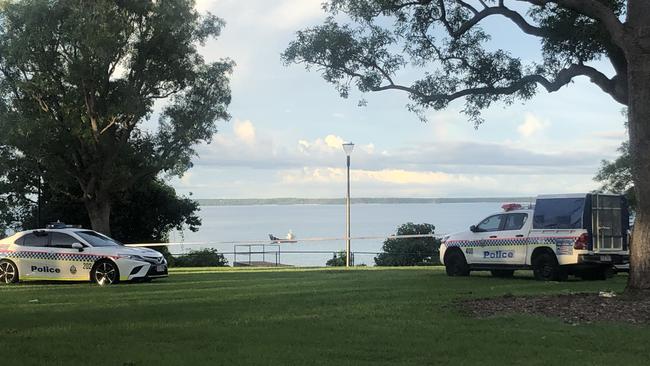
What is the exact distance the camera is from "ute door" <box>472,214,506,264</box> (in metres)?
18.5

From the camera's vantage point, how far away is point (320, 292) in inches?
526

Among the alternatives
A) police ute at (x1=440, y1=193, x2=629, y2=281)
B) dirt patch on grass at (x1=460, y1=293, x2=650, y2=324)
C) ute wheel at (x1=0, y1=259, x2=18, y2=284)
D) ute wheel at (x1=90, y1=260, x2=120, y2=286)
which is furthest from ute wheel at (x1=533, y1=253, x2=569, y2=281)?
ute wheel at (x1=0, y1=259, x2=18, y2=284)

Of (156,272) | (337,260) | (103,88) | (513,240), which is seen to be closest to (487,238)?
(513,240)

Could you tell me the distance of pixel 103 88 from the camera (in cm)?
3006

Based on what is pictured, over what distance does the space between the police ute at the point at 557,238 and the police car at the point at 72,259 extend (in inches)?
351

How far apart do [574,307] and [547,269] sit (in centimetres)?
717

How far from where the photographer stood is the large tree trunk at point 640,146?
1079cm

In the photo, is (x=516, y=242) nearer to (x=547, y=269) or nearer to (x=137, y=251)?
(x=547, y=269)

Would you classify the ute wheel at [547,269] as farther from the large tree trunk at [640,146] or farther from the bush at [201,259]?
the bush at [201,259]

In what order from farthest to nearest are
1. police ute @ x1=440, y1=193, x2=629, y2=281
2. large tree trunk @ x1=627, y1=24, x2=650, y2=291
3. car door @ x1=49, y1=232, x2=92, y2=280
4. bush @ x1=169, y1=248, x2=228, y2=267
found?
bush @ x1=169, y1=248, x2=228, y2=267 → car door @ x1=49, y1=232, x2=92, y2=280 → police ute @ x1=440, y1=193, x2=629, y2=281 → large tree trunk @ x1=627, y1=24, x2=650, y2=291

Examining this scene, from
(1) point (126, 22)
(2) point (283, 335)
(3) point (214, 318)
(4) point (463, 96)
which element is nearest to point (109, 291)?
(3) point (214, 318)

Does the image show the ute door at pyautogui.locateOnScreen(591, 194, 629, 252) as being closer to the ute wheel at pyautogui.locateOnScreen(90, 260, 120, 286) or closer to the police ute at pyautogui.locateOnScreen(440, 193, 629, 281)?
the police ute at pyautogui.locateOnScreen(440, 193, 629, 281)

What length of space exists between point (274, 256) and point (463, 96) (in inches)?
825

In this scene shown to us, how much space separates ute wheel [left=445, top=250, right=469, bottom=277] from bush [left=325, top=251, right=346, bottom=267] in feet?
37.8
